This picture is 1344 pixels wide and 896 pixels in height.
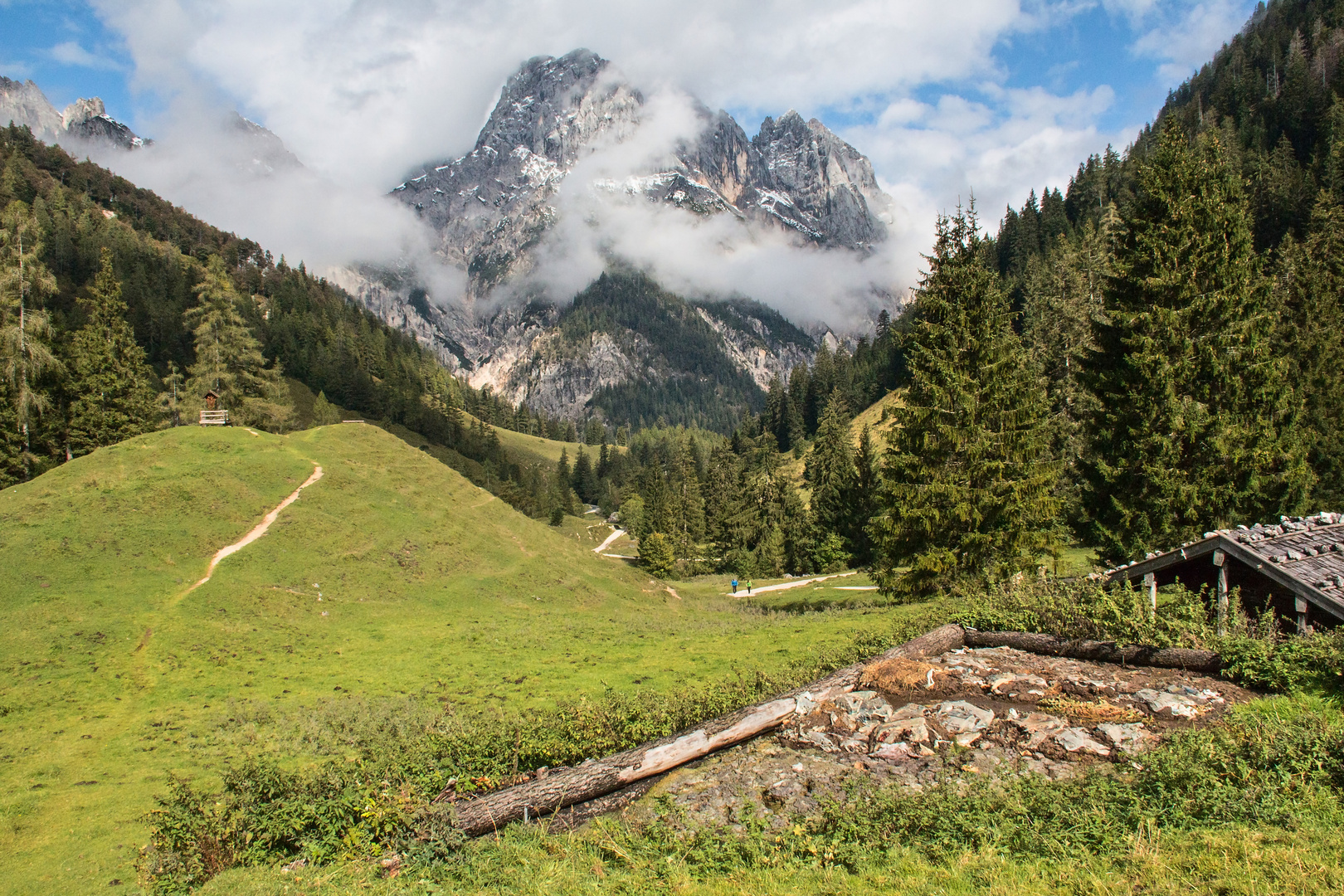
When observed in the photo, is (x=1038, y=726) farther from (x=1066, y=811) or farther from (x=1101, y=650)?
(x=1101, y=650)

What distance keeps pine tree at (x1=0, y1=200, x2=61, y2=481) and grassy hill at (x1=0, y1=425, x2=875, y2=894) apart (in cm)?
1573

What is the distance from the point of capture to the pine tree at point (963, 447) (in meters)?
27.2

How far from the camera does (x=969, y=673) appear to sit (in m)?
13.8

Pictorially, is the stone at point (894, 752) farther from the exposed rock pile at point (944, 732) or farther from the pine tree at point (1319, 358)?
the pine tree at point (1319, 358)

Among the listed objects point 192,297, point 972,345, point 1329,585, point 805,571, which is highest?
point 192,297

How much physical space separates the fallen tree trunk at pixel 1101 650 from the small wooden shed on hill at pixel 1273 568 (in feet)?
7.83

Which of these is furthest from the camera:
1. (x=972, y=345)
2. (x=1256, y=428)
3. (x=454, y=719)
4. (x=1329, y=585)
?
(x=972, y=345)

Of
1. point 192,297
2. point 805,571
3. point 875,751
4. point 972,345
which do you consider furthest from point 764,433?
point 875,751

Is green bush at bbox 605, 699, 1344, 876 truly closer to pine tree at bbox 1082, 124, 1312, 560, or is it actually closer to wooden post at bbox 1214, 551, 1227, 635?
wooden post at bbox 1214, 551, 1227, 635

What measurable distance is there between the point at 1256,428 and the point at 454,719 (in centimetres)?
2946

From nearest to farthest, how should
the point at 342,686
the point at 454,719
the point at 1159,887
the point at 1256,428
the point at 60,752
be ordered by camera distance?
the point at 1159,887 → the point at 454,719 → the point at 60,752 → the point at 342,686 → the point at 1256,428

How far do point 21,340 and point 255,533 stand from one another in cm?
3045

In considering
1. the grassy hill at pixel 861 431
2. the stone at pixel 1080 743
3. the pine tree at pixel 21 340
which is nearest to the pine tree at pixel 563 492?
the grassy hill at pixel 861 431

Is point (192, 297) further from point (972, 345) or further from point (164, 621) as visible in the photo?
point (972, 345)
